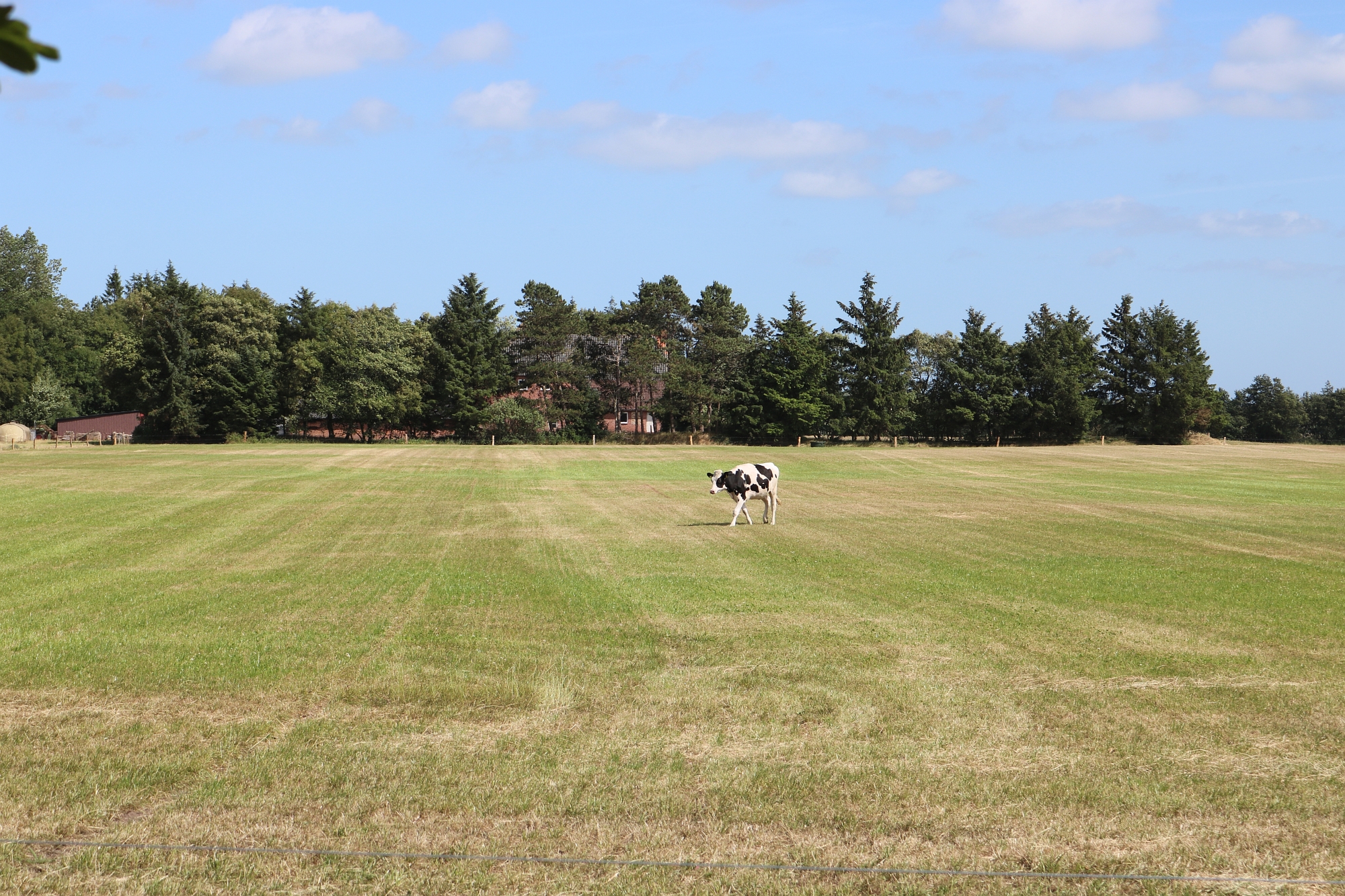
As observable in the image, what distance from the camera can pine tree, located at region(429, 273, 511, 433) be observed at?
347 ft

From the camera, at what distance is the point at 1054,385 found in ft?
351

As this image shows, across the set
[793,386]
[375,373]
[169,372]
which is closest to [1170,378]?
[793,386]

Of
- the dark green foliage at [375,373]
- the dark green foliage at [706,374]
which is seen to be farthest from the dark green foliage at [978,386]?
the dark green foliage at [375,373]

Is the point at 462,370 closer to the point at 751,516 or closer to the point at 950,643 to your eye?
the point at 751,516

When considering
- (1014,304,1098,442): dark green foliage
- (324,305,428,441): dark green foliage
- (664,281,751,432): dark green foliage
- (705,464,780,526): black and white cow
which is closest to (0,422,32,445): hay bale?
(324,305,428,441): dark green foliage

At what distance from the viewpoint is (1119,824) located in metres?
7.36

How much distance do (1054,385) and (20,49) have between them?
369 feet

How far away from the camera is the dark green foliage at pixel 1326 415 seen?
121m

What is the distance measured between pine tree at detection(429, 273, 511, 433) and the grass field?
263ft

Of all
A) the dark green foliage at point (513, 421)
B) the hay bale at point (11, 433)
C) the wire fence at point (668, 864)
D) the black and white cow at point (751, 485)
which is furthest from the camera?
the dark green foliage at point (513, 421)

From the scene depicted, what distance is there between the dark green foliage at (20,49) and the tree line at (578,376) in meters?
102

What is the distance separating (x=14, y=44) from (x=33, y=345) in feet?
465

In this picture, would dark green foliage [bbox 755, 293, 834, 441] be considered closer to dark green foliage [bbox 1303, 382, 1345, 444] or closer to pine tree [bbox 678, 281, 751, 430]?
pine tree [bbox 678, 281, 751, 430]

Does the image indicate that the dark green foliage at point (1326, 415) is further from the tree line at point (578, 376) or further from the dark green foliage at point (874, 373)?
the dark green foliage at point (874, 373)
